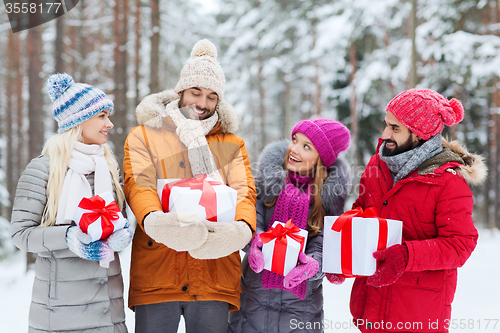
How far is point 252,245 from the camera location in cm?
241

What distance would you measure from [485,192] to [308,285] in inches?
662

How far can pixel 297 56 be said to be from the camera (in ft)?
46.1

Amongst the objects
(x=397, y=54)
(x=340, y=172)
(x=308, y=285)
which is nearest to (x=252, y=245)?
(x=308, y=285)

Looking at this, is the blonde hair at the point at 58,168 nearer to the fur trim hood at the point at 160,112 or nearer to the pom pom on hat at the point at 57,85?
the pom pom on hat at the point at 57,85

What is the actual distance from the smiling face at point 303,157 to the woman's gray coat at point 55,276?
1.53 meters

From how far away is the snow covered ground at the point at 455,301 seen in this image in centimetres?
456

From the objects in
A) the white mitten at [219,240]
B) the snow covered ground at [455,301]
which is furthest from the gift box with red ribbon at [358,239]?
the snow covered ground at [455,301]

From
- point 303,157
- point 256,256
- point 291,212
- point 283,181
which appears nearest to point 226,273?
point 256,256

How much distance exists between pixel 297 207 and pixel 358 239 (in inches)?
21.3

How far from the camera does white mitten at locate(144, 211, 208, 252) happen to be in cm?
196

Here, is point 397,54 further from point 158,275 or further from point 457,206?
point 158,275

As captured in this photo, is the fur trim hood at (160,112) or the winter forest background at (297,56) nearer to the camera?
the fur trim hood at (160,112)

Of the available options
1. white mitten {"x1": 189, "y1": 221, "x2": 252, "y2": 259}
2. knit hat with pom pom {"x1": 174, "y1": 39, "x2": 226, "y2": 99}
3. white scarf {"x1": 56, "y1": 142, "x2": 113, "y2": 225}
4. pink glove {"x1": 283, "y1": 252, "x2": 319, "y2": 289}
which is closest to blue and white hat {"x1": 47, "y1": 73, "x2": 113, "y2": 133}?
white scarf {"x1": 56, "y1": 142, "x2": 113, "y2": 225}

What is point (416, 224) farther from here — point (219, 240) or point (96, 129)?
point (96, 129)
